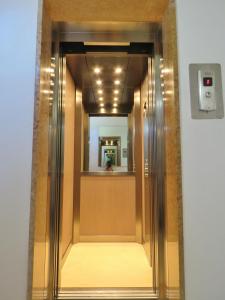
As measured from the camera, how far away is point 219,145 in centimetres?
122

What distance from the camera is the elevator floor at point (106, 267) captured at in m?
2.11

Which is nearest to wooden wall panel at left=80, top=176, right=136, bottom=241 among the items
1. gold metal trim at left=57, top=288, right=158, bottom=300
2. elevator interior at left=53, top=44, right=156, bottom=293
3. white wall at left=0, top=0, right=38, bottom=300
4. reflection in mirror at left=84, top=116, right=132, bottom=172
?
elevator interior at left=53, top=44, right=156, bottom=293

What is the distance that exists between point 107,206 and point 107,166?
66 cm

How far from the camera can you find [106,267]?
→ 2529 millimetres

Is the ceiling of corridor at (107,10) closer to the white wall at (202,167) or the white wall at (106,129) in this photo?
the white wall at (202,167)

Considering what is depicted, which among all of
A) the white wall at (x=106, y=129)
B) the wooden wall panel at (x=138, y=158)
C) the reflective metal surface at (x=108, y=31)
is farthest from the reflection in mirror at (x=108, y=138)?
the reflective metal surface at (x=108, y=31)

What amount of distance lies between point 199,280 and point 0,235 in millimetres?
1011

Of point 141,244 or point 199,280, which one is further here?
point 141,244

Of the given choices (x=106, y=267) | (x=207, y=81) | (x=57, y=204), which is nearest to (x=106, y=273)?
(x=106, y=267)

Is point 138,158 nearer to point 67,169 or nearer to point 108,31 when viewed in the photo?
point 67,169

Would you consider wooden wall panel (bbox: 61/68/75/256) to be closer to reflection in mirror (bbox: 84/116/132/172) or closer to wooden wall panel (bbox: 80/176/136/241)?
wooden wall panel (bbox: 80/176/136/241)

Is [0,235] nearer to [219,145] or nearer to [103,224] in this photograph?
[219,145]

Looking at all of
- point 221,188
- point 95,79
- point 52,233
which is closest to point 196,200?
point 221,188

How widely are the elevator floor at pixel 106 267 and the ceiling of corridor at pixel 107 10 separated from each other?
2098 mm
